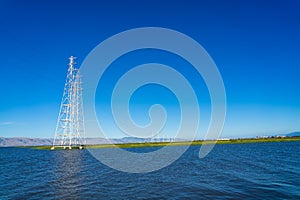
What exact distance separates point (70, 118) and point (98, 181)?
7112cm

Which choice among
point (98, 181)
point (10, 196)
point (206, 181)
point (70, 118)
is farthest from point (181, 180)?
point (70, 118)

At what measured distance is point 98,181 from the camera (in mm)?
30328

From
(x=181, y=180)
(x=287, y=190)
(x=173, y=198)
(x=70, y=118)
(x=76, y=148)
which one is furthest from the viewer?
(x=76, y=148)

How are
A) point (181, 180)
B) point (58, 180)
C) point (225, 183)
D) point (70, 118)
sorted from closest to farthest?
point (225, 183) → point (181, 180) → point (58, 180) → point (70, 118)

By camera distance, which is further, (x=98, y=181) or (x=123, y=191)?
(x=98, y=181)

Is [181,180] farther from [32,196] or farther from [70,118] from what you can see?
[70,118]

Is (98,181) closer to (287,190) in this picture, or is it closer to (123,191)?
(123,191)

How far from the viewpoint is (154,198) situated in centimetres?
2164

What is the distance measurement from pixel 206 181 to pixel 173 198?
8.36 meters

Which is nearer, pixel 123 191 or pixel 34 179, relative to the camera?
pixel 123 191

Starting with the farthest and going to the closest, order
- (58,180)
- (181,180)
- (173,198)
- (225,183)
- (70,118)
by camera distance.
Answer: (70,118)
(58,180)
(181,180)
(225,183)
(173,198)

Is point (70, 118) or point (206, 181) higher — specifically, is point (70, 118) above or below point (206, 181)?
above

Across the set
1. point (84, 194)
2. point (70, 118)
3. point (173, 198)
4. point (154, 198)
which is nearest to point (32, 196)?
point (84, 194)

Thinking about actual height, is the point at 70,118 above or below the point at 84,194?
above
